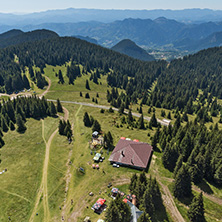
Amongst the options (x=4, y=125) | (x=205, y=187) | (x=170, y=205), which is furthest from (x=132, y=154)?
(x=4, y=125)

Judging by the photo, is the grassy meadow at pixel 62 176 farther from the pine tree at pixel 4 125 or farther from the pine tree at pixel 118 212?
the pine tree at pixel 118 212

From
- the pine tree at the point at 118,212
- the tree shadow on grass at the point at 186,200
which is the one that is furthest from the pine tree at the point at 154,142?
the pine tree at the point at 118,212

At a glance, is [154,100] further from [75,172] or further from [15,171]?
[15,171]

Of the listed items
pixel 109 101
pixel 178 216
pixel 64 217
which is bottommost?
pixel 109 101

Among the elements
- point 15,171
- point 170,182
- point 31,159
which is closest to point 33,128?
point 31,159

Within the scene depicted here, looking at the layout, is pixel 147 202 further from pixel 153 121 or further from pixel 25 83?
pixel 25 83

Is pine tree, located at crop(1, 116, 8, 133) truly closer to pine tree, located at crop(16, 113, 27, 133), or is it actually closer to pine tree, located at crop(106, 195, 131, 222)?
pine tree, located at crop(16, 113, 27, 133)
